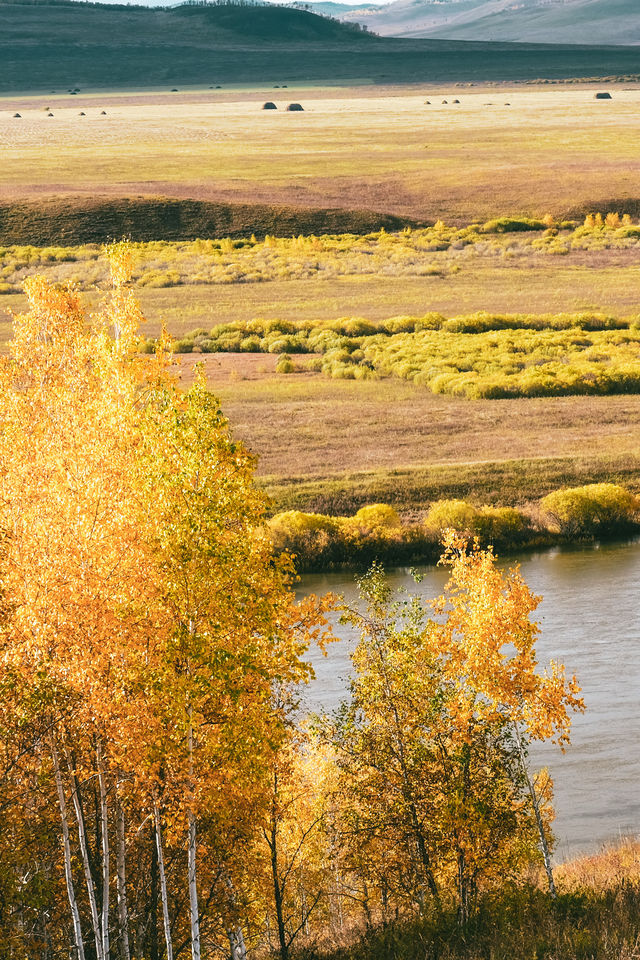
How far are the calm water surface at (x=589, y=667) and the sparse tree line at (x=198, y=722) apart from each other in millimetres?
5447

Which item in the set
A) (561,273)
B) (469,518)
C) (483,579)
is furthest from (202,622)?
(561,273)

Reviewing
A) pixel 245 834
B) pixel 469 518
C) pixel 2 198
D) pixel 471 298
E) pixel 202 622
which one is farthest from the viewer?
pixel 2 198

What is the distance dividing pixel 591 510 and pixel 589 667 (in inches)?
747

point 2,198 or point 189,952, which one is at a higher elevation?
point 2,198

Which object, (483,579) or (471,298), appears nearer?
(483,579)

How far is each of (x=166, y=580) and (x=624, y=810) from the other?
65.3ft

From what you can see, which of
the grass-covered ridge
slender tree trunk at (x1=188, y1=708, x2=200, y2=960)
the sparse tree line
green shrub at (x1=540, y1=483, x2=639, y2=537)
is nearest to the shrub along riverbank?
green shrub at (x1=540, y1=483, x2=639, y2=537)

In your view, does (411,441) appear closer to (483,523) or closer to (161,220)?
(483,523)

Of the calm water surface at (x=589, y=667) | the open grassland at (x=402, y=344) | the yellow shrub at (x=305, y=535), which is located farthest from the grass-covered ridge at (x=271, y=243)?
the calm water surface at (x=589, y=667)

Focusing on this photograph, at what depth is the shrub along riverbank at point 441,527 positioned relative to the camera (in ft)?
185

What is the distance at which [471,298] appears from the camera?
121688 millimetres

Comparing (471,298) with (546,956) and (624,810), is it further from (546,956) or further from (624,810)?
(546,956)

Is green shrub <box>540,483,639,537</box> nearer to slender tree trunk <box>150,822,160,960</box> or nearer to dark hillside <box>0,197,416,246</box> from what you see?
slender tree trunk <box>150,822,160,960</box>

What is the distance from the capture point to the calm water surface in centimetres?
3309
